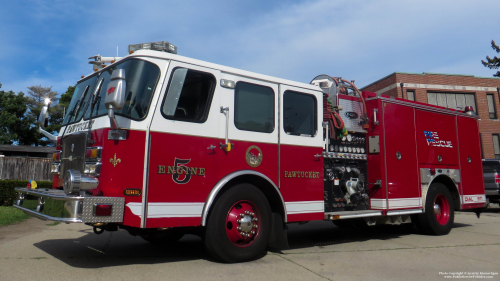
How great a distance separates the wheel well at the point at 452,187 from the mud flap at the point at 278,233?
174 inches

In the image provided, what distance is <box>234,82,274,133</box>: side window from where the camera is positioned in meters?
5.11

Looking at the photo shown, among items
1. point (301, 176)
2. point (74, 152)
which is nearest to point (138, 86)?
point (74, 152)

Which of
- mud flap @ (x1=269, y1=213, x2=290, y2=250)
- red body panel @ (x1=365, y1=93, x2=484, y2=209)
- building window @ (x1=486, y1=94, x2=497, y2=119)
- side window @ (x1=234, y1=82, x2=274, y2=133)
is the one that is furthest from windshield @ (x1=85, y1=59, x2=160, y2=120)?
building window @ (x1=486, y1=94, x2=497, y2=119)

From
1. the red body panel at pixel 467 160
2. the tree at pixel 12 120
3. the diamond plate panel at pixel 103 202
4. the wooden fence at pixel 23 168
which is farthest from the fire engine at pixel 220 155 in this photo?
the tree at pixel 12 120

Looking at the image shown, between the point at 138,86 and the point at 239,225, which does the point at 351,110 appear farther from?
the point at 138,86

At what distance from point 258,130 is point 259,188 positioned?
0.82 meters

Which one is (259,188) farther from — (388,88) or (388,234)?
(388,88)

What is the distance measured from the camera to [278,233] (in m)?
5.27

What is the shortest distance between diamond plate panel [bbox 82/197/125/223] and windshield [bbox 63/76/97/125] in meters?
1.75

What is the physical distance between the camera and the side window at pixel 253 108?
16.8 ft

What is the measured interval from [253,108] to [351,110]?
95.4 inches

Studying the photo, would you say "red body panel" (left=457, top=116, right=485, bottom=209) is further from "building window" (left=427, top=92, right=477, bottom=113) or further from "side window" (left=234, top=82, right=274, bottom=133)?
"building window" (left=427, top=92, right=477, bottom=113)

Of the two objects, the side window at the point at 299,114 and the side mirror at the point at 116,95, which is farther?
the side window at the point at 299,114

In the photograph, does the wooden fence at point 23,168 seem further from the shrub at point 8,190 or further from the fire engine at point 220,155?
the fire engine at point 220,155
